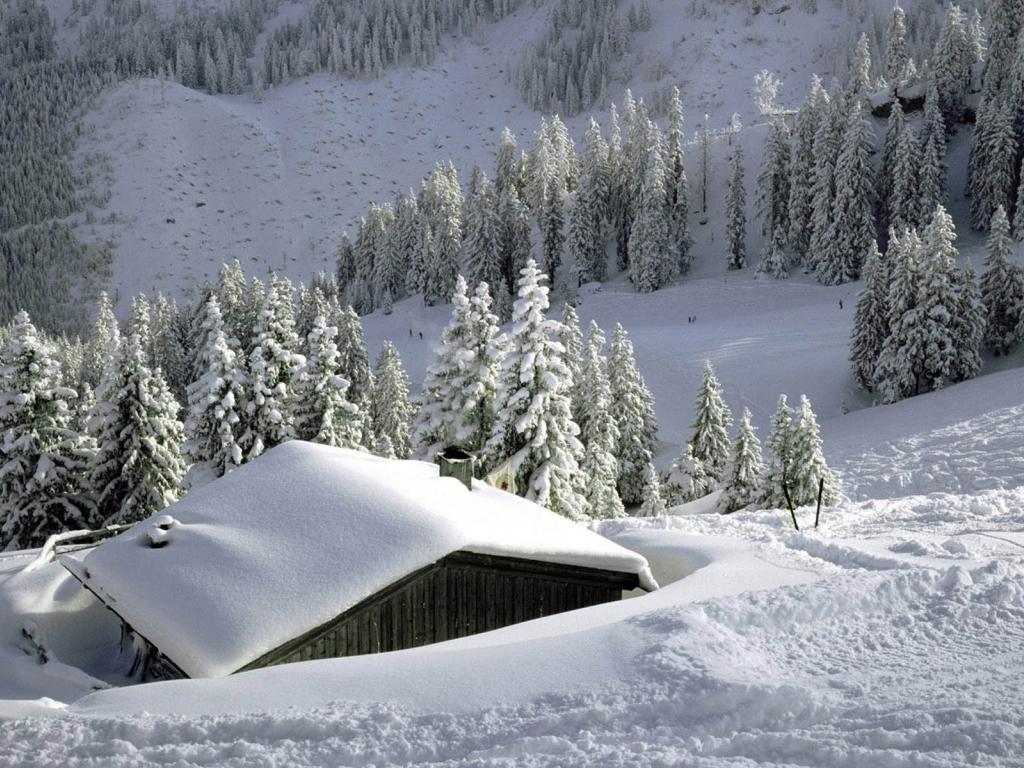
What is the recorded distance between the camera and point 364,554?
1206cm

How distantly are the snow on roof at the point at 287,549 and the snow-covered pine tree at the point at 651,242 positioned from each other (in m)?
69.8

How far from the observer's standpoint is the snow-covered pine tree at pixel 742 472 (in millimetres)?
33156

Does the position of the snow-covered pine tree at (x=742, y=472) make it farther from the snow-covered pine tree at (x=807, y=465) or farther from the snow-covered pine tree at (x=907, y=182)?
the snow-covered pine tree at (x=907, y=182)

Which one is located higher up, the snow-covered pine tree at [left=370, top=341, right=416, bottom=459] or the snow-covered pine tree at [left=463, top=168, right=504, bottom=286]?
the snow-covered pine tree at [left=463, top=168, right=504, bottom=286]

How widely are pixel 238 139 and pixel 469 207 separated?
10257cm

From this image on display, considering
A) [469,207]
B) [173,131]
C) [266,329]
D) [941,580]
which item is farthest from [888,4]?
[941,580]

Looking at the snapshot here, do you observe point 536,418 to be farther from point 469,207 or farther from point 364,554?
point 469,207

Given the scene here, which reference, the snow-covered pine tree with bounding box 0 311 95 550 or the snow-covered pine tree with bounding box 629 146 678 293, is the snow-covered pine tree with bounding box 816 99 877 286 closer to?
the snow-covered pine tree with bounding box 629 146 678 293

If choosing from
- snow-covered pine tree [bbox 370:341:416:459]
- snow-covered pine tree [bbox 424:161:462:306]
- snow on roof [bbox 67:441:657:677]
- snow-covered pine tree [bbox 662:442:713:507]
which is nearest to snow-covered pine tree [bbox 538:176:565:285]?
snow-covered pine tree [bbox 424:161:462:306]

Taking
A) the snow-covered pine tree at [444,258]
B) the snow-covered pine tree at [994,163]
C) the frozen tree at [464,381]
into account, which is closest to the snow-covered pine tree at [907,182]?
the snow-covered pine tree at [994,163]

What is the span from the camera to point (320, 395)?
3036 cm

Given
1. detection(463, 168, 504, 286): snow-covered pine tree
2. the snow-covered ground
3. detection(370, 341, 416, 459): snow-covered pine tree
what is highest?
the snow-covered ground

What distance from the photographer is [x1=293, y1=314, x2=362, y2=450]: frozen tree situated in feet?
99.1

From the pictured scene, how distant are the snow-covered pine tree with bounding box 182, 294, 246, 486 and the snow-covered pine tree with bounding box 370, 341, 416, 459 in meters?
14.5
